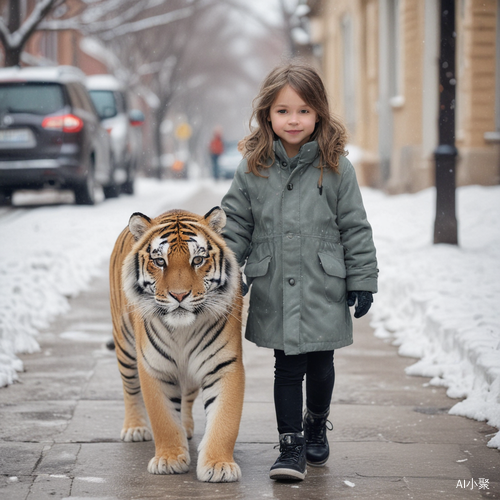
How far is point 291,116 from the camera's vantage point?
156 inches

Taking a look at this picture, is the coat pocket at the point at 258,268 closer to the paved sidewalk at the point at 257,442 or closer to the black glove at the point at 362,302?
the black glove at the point at 362,302

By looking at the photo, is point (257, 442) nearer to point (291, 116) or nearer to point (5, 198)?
point (291, 116)

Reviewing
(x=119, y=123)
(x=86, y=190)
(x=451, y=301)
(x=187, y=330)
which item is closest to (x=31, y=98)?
(x=86, y=190)

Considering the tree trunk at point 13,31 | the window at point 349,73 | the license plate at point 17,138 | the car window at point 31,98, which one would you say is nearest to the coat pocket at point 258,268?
the license plate at point 17,138

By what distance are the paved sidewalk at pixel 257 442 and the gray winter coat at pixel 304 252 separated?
60 centimetres

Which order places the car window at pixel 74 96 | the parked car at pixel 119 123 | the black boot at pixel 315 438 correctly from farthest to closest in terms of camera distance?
the parked car at pixel 119 123 → the car window at pixel 74 96 → the black boot at pixel 315 438

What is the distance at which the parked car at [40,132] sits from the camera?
14.0 meters

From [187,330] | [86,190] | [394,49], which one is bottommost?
[86,190]

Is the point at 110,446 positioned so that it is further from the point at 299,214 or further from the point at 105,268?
the point at 105,268

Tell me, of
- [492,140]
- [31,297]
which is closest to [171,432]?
[31,297]

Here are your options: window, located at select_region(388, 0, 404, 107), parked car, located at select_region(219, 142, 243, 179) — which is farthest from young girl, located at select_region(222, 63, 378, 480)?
parked car, located at select_region(219, 142, 243, 179)

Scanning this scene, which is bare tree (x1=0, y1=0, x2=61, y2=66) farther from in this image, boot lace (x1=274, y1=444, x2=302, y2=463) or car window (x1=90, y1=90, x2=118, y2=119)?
boot lace (x1=274, y1=444, x2=302, y2=463)

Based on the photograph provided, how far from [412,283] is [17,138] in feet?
27.3

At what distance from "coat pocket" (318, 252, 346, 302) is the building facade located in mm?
6814
